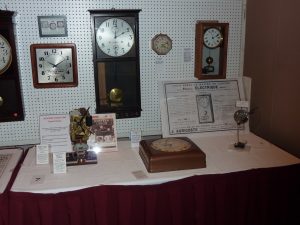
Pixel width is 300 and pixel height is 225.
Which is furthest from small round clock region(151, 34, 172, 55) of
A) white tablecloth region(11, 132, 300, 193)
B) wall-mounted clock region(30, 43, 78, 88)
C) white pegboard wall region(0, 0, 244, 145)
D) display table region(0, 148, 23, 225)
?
display table region(0, 148, 23, 225)

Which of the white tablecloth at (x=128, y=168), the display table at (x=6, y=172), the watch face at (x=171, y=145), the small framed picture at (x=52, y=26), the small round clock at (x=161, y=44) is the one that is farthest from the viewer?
the small round clock at (x=161, y=44)

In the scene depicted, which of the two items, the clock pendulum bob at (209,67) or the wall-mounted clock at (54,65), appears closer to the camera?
the wall-mounted clock at (54,65)

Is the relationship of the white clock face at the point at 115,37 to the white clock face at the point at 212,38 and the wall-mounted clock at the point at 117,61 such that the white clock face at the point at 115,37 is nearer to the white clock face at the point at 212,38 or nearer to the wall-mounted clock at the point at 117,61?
the wall-mounted clock at the point at 117,61

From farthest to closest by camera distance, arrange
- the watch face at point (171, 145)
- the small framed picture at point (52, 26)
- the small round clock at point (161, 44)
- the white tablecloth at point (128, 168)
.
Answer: the small round clock at point (161, 44)
the small framed picture at point (52, 26)
the watch face at point (171, 145)
the white tablecloth at point (128, 168)

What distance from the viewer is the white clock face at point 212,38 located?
1751 mm

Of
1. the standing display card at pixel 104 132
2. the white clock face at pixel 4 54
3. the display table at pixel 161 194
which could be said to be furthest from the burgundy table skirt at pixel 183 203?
the white clock face at pixel 4 54

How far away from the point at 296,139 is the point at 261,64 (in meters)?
0.49

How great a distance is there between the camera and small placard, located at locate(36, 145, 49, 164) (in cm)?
150

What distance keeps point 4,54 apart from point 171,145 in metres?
0.95

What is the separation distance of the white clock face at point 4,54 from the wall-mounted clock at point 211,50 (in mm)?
1017

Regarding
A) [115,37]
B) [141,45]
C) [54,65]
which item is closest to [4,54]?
[54,65]

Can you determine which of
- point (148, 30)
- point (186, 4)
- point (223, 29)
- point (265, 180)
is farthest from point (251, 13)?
point (265, 180)

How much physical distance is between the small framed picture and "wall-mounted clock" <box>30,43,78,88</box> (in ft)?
0.21

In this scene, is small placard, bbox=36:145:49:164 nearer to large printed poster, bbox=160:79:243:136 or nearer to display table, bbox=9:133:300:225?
display table, bbox=9:133:300:225
